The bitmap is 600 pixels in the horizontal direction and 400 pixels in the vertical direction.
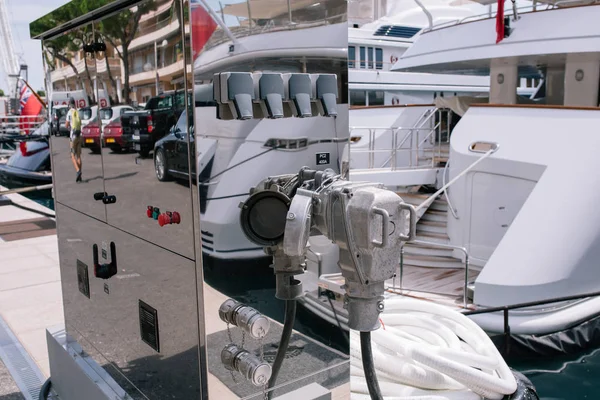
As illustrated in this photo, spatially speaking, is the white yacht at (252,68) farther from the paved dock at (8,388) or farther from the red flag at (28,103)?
the red flag at (28,103)

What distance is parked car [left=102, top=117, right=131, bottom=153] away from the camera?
8.38 ft

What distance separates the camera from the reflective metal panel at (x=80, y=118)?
287cm

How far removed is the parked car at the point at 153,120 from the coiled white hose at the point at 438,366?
60.8 inches

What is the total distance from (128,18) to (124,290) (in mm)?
1216

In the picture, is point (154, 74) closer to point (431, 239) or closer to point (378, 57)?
point (431, 239)

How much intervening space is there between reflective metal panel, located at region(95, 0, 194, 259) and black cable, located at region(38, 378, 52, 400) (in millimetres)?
1418

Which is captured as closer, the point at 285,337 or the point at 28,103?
the point at 285,337

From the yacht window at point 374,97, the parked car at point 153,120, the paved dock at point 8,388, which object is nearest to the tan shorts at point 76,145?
the parked car at point 153,120

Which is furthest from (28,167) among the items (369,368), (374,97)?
(369,368)

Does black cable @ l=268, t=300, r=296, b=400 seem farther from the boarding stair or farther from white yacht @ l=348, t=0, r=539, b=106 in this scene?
white yacht @ l=348, t=0, r=539, b=106

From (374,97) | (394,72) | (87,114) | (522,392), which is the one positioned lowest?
(522,392)

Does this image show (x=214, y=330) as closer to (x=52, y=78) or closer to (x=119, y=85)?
(x=119, y=85)

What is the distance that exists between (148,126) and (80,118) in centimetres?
79

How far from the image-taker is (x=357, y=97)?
21.3m
